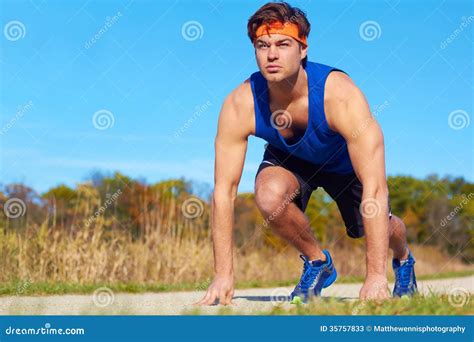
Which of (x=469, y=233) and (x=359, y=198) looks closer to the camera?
(x=359, y=198)

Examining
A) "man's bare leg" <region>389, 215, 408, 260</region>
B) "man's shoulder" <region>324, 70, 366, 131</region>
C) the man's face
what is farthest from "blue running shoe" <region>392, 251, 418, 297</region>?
the man's face

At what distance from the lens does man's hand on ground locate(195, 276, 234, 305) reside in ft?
15.0

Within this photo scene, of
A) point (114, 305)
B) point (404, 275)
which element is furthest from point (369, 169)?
point (114, 305)

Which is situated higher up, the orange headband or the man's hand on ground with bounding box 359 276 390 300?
the orange headband

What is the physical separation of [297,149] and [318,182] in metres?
0.58

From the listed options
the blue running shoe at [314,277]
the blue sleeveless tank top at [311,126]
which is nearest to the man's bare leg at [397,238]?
the blue running shoe at [314,277]

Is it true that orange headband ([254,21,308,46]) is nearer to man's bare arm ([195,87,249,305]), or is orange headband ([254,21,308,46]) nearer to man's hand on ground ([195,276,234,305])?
man's bare arm ([195,87,249,305])

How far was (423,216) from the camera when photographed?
2322 cm

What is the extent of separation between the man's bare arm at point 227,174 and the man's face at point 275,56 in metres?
0.41
